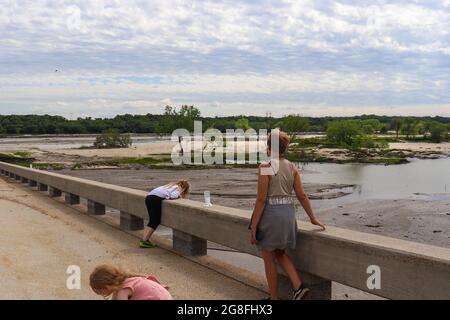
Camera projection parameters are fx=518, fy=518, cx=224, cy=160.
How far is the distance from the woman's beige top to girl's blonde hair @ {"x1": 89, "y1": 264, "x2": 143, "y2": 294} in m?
1.81

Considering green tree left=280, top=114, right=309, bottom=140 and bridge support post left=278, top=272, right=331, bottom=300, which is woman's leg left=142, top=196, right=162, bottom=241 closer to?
bridge support post left=278, top=272, right=331, bottom=300

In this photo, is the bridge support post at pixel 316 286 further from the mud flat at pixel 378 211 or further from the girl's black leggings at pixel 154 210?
the mud flat at pixel 378 211

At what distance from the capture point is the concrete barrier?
4.19 meters

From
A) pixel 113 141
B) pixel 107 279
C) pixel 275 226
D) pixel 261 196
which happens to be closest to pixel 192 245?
pixel 275 226

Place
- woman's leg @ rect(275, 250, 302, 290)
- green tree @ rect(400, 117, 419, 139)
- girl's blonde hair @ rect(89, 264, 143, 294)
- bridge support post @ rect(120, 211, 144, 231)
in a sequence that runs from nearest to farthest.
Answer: girl's blonde hair @ rect(89, 264, 143, 294)
woman's leg @ rect(275, 250, 302, 290)
bridge support post @ rect(120, 211, 144, 231)
green tree @ rect(400, 117, 419, 139)

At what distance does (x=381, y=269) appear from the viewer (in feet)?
14.9

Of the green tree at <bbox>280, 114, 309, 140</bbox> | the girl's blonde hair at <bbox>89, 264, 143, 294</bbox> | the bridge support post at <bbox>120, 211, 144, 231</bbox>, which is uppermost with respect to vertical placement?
the green tree at <bbox>280, 114, 309, 140</bbox>

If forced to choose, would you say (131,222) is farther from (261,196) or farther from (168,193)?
(261,196)

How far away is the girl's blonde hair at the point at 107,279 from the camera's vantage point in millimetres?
4008

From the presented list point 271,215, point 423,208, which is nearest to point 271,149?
point 271,215

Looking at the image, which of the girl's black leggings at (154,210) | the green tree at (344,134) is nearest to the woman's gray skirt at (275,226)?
the girl's black leggings at (154,210)

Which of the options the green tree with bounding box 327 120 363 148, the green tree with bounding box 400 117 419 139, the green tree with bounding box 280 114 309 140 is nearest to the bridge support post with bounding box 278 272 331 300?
the green tree with bounding box 327 120 363 148
